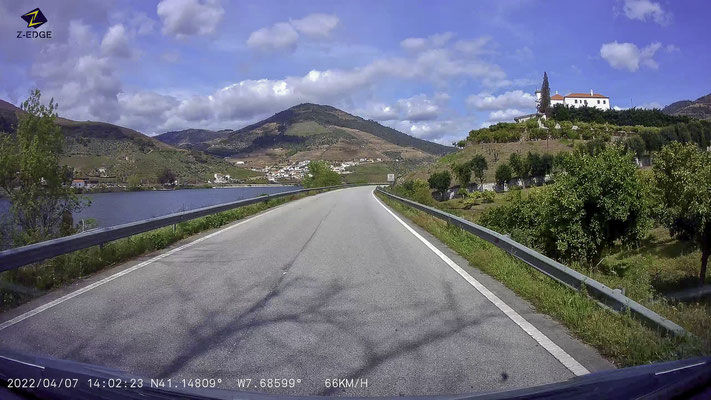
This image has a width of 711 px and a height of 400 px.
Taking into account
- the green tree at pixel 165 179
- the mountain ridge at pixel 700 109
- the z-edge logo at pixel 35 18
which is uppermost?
the mountain ridge at pixel 700 109

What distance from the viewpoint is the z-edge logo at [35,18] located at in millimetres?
12078

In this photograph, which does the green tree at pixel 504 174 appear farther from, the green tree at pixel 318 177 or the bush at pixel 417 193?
the bush at pixel 417 193

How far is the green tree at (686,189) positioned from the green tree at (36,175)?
1792 centimetres

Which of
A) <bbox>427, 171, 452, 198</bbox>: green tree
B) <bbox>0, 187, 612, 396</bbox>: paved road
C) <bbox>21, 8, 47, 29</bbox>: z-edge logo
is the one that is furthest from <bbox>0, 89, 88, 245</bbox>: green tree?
<bbox>427, 171, 452, 198</bbox>: green tree

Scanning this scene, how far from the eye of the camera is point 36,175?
13.8 metres

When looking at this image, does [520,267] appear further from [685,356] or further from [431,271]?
[685,356]

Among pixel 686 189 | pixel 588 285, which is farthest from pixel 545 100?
pixel 588 285

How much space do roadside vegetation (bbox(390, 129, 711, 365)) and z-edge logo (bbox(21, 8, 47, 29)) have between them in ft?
37.7

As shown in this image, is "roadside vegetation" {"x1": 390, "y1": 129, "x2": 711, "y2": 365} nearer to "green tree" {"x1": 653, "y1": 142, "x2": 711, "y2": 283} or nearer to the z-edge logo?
"green tree" {"x1": 653, "y1": 142, "x2": 711, "y2": 283}

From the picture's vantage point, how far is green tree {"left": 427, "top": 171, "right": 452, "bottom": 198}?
333ft

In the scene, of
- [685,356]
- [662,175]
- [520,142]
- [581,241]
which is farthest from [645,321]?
[520,142]

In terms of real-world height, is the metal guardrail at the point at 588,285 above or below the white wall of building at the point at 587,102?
below

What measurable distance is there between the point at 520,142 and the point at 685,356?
130 meters

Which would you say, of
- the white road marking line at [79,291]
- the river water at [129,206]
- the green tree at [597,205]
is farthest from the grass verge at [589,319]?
the river water at [129,206]
